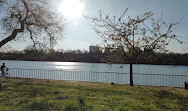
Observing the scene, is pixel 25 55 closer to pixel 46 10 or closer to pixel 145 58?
pixel 46 10

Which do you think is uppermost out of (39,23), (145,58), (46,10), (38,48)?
(46,10)

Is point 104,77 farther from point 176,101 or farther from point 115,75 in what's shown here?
point 176,101

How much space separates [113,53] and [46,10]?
6577mm

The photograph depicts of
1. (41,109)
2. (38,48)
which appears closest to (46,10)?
(38,48)

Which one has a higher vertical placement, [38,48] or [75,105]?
[38,48]

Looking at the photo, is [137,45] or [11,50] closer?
[11,50]

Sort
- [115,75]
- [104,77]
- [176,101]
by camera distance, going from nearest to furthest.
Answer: [176,101] < [104,77] < [115,75]

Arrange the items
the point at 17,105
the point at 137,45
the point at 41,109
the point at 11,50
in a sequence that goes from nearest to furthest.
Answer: the point at 41,109
the point at 17,105
the point at 11,50
the point at 137,45

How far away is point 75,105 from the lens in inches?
175

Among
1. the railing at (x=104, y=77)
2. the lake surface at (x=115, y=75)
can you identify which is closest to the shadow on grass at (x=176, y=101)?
the lake surface at (x=115, y=75)

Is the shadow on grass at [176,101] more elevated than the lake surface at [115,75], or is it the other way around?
the shadow on grass at [176,101]

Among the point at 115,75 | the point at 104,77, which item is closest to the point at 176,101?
the point at 104,77

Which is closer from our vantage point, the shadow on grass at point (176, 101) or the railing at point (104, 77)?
the shadow on grass at point (176, 101)

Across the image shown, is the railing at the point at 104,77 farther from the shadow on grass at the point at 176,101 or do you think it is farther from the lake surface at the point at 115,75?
the shadow on grass at the point at 176,101
